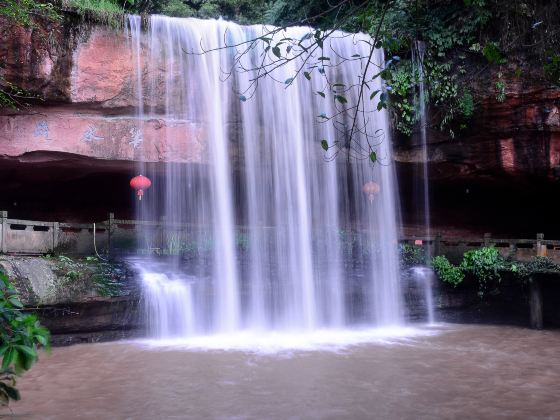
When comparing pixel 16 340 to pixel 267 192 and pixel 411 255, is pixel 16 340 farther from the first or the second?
pixel 411 255

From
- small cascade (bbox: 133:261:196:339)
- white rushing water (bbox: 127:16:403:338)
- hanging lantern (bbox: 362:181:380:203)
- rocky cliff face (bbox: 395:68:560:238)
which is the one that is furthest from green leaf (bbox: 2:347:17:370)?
rocky cliff face (bbox: 395:68:560:238)

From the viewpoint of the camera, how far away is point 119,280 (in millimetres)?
9578

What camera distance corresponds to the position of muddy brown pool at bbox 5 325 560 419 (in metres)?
5.35

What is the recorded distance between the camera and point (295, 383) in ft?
20.9

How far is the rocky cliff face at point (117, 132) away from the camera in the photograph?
36.2 ft

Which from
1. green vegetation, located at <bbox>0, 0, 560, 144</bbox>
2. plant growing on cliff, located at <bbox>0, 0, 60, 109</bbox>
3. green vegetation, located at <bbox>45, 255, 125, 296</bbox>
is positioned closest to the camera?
green vegetation, located at <bbox>45, 255, 125, 296</bbox>

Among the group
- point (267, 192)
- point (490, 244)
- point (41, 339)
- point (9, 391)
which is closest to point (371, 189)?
point (267, 192)

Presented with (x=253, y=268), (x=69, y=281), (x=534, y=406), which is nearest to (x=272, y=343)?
(x=253, y=268)

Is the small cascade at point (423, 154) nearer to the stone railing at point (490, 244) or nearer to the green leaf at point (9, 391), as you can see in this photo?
the stone railing at point (490, 244)

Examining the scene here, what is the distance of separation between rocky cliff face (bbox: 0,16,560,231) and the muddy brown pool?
194 inches

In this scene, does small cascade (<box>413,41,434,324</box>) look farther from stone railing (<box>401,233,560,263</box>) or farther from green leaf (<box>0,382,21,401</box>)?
green leaf (<box>0,382,21,401</box>)

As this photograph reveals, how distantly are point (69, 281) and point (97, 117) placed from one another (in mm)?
4334

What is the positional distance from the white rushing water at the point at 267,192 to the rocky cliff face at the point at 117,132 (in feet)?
1.10

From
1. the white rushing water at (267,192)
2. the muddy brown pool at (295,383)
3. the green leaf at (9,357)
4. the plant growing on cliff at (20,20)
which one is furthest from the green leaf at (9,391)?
the plant growing on cliff at (20,20)
